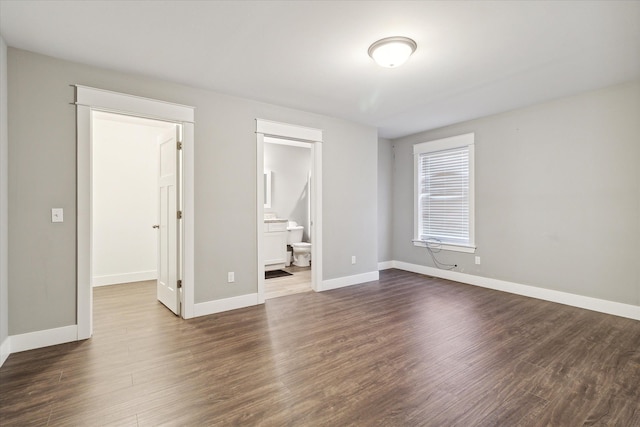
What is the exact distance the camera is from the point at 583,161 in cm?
374

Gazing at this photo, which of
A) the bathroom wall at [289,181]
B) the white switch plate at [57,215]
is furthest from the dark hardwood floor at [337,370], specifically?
the bathroom wall at [289,181]

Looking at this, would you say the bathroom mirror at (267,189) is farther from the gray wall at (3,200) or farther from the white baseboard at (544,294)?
the gray wall at (3,200)

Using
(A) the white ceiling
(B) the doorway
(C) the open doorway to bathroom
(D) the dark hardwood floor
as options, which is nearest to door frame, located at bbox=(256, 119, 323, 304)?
(A) the white ceiling

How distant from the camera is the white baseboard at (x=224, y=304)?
3.47 metres

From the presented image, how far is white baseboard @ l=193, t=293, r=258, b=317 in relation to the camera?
11.4 feet

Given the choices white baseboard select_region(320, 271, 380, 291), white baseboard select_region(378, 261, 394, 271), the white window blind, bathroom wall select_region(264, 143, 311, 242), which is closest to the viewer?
white baseboard select_region(320, 271, 380, 291)

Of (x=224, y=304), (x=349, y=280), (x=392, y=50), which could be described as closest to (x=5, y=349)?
(x=224, y=304)

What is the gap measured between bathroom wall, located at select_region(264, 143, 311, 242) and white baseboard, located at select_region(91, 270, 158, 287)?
2.63 metres

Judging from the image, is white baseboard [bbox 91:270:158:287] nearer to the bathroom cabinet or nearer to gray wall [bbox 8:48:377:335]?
the bathroom cabinet

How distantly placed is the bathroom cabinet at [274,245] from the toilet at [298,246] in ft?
1.31

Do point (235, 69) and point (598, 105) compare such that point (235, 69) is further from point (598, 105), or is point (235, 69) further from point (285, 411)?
point (598, 105)

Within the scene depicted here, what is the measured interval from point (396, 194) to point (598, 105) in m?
3.24

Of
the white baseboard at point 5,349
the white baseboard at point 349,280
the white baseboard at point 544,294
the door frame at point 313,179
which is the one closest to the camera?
the white baseboard at point 5,349

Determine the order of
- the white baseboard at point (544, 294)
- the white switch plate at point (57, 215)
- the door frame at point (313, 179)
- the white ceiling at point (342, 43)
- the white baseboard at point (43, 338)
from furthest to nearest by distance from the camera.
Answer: the door frame at point (313, 179), the white baseboard at point (544, 294), the white switch plate at point (57, 215), the white baseboard at point (43, 338), the white ceiling at point (342, 43)
